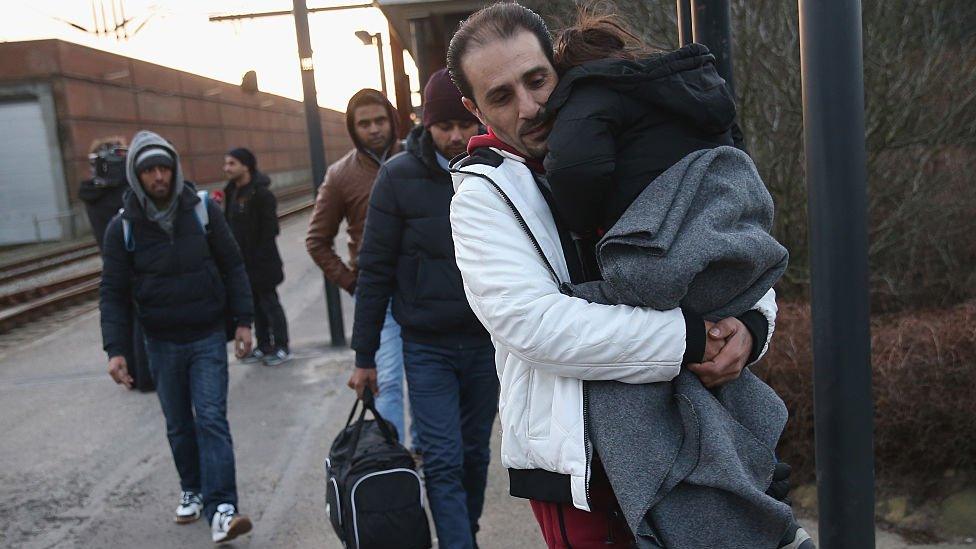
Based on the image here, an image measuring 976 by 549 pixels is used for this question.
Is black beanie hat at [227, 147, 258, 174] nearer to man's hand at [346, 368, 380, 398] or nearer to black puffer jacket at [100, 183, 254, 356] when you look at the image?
black puffer jacket at [100, 183, 254, 356]

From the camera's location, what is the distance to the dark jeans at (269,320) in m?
8.01

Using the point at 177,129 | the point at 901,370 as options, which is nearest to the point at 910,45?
the point at 901,370

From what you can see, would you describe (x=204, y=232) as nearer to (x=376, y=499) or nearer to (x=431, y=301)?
(x=431, y=301)

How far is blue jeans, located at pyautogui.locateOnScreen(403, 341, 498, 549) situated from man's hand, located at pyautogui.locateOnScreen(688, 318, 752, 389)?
1.97 metres

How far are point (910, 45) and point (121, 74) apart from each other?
32.3 m

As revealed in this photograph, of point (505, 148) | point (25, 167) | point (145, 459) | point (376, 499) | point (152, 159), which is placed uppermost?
point (25, 167)

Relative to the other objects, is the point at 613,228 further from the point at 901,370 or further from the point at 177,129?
the point at 177,129

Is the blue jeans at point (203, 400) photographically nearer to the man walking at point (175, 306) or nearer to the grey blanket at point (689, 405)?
the man walking at point (175, 306)

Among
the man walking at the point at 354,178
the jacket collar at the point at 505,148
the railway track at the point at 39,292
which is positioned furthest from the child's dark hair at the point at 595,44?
the railway track at the point at 39,292

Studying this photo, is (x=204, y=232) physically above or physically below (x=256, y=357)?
above

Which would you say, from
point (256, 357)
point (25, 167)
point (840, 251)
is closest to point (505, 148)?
point (840, 251)

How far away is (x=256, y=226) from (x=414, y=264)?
15.3ft

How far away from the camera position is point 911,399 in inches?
144

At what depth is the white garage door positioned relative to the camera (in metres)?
28.7
